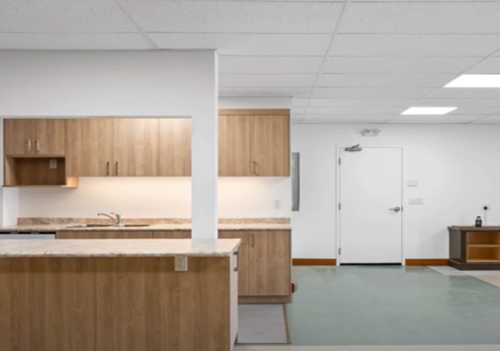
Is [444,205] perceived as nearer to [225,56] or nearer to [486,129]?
[486,129]

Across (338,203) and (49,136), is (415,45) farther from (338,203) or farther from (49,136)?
(338,203)

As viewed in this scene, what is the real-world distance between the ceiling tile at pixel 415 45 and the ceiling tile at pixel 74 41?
1.63 m

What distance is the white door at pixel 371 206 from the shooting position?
8.88m

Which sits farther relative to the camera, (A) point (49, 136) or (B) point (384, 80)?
(A) point (49, 136)

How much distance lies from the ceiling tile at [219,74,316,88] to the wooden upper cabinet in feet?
7.36

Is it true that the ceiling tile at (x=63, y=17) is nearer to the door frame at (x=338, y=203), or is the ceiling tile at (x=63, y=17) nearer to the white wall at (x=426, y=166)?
the white wall at (x=426, y=166)

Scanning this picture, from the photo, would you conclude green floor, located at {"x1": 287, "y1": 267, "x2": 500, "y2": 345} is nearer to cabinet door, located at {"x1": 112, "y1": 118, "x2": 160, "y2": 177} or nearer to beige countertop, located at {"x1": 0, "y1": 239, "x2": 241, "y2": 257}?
beige countertop, located at {"x1": 0, "y1": 239, "x2": 241, "y2": 257}

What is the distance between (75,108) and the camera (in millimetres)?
4293

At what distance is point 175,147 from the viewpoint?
248 inches

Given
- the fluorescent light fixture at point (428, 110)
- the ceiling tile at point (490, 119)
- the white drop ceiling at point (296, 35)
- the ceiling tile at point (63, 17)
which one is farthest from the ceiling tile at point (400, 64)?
the ceiling tile at point (490, 119)

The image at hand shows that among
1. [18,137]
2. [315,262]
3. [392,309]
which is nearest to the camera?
[392,309]

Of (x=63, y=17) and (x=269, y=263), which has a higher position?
(x=63, y=17)

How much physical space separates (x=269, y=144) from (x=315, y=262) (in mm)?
3301

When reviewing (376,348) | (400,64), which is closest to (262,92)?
(400,64)
